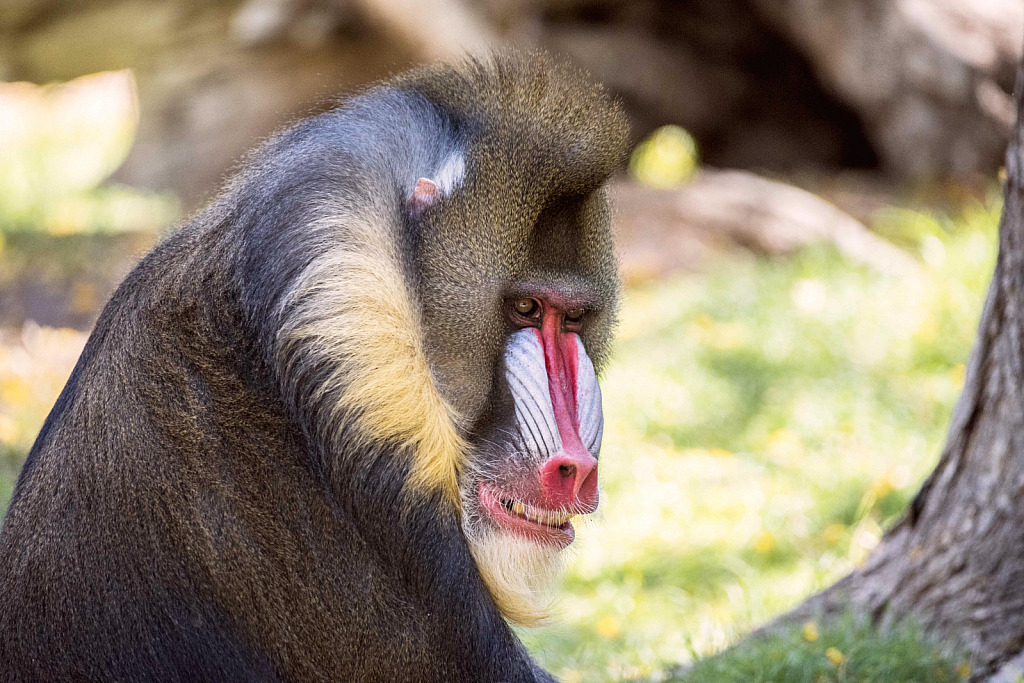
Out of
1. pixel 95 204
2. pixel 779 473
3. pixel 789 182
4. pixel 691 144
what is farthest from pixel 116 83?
pixel 779 473

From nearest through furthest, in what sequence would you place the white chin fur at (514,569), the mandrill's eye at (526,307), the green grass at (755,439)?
1. the white chin fur at (514,569)
2. the mandrill's eye at (526,307)
3. the green grass at (755,439)

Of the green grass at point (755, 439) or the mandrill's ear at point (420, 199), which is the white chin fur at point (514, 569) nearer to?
the green grass at point (755, 439)

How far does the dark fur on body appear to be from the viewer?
237 centimetres

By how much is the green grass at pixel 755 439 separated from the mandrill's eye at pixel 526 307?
0.69 metres

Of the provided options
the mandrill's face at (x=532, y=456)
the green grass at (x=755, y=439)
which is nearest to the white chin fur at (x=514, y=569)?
the mandrill's face at (x=532, y=456)

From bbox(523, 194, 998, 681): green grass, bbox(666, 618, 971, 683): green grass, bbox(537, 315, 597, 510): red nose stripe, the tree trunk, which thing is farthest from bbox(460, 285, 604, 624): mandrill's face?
the tree trunk

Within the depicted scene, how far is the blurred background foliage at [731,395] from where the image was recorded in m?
4.27

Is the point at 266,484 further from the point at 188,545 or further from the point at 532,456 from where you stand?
the point at 532,456

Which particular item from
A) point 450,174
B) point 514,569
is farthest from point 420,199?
point 514,569

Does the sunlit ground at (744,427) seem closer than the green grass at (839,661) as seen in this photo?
No

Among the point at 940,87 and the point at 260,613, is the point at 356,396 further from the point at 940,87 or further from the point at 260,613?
the point at 940,87

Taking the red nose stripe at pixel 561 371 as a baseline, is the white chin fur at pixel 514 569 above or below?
below

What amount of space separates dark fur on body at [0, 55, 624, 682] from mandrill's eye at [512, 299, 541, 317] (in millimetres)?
80

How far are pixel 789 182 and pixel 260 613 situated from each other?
31.2 ft
